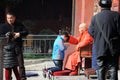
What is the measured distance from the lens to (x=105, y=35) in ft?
31.5

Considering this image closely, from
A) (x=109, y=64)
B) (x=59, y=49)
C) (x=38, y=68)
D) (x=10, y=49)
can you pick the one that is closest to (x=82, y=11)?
(x=38, y=68)

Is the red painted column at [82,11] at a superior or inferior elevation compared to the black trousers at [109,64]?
superior

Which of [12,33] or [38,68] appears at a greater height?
[12,33]

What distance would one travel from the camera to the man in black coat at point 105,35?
962 centimetres

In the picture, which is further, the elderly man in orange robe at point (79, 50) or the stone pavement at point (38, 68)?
the elderly man in orange robe at point (79, 50)

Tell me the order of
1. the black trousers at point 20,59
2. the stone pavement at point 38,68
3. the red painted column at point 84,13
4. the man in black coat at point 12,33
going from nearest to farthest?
the man in black coat at point 12,33
the black trousers at point 20,59
the stone pavement at point 38,68
the red painted column at point 84,13

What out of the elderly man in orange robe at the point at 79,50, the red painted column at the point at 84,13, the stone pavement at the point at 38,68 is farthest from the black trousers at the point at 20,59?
the red painted column at the point at 84,13

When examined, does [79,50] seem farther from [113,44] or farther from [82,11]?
[82,11]

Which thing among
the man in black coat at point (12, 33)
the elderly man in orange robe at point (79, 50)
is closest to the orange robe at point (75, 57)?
the elderly man in orange robe at point (79, 50)

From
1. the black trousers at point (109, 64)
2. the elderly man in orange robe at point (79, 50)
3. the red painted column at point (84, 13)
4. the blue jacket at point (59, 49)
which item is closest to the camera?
the black trousers at point (109, 64)

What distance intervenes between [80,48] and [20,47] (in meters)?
2.26

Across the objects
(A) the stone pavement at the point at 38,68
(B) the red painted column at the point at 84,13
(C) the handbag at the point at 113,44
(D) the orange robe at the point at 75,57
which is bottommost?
(A) the stone pavement at the point at 38,68

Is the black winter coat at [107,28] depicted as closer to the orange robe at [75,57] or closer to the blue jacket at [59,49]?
the orange robe at [75,57]

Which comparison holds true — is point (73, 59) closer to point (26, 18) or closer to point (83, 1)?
point (83, 1)
